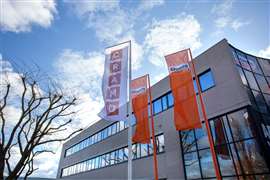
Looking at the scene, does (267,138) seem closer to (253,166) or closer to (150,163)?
(253,166)

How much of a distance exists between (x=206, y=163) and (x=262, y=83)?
6256 millimetres

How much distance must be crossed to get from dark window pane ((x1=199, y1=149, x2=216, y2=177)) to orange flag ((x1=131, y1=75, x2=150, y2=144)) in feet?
11.1

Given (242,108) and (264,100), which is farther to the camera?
(264,100)

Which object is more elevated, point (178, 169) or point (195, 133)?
point (195, 133)

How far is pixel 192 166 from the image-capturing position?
11.3 metres

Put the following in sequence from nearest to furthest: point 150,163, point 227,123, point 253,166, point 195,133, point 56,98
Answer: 1. point 253,166
2. point 56,98
3. point 227,123
4. point 195,133
5. point 150,163

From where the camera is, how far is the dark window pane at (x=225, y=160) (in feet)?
30.7

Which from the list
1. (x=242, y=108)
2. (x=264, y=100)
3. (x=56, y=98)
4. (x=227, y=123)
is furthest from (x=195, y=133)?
(x=56, y=98)

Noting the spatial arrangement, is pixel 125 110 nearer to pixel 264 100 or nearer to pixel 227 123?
pixel 227 123

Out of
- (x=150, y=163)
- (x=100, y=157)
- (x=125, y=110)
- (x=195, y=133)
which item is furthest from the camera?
(x=100, y=157)

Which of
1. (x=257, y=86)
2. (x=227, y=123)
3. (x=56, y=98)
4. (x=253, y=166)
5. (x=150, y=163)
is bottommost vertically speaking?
(x=253, y=166)

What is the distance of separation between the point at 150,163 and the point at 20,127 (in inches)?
393

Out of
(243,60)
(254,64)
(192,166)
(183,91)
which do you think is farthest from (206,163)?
(254,64)

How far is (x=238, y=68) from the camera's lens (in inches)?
432
